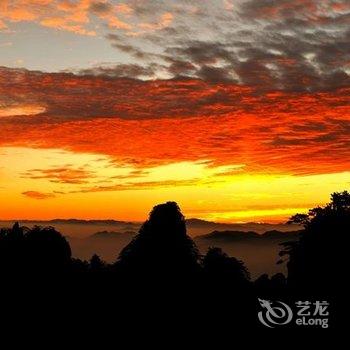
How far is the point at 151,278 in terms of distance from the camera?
2405 centimetres

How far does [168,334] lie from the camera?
21031 millimetres

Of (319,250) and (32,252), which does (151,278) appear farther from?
(319,250)

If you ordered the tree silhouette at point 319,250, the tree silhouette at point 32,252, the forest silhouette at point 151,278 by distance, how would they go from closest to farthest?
the forest silhouette at point 151,278 → the tree silhouette at point 32,252 → the tree silhouette at point 319,250

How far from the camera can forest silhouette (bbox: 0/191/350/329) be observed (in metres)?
22.4

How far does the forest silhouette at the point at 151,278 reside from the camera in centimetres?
2241

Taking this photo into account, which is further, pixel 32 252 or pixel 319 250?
pixel 319 250

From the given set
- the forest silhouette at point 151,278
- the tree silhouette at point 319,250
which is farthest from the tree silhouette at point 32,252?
the tree silhouette at point 319,250

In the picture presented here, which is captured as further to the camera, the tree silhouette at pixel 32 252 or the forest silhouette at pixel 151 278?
the tree silhouette at pixel 32 252

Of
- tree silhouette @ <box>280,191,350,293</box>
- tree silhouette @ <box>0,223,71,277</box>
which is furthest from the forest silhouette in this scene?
tree silhouette @ <box>280,191,350,293</box>

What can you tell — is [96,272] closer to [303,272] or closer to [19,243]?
[19,243]

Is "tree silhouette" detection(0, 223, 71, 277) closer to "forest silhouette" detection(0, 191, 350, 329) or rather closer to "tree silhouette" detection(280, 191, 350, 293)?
"forest silhouette" detection(0, 191, 350, 329)

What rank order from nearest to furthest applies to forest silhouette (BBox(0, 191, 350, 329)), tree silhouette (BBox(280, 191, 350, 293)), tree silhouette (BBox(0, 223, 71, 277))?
forest silhouette (BBox(0, 191, 350, 329)) → tree silhouette (BBox(0, 223, 71, 277)) → tree silhouette (BBox(280, 191, 350, 293))

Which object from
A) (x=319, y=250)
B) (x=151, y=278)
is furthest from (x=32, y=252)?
(x=319, y=250)

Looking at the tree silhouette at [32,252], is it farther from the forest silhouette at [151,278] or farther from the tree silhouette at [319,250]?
the tree silhouette at [319,250]
